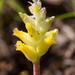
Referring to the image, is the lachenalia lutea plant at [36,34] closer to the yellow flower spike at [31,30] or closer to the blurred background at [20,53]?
the yellow flower spike at [31,30]

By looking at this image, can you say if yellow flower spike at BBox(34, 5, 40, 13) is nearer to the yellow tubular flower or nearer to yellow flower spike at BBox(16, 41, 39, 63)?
the yellow tubular flower

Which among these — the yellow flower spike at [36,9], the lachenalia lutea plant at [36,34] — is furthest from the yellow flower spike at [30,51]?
the yellow flower spike at [36,9]

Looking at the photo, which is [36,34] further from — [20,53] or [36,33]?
[20,53]

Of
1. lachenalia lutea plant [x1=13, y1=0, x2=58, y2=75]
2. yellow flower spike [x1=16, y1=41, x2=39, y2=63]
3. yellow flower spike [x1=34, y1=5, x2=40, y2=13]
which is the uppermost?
yellow flower spike [x1=34, y1=5, x2=40, y2=13]

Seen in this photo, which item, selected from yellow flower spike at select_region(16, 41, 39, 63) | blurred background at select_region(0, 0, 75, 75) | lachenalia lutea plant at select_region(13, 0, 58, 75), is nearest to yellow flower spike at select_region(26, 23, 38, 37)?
lachenalia lutea plant at select_region(13, 0, 58, 75)

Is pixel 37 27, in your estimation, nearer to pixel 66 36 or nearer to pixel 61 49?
pixel 61 49

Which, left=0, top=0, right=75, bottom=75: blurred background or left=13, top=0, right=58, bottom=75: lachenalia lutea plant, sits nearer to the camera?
left=13, top=0, right=58, bottom=75: lachenalia lutea plant

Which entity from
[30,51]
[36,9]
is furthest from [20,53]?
[36,9]

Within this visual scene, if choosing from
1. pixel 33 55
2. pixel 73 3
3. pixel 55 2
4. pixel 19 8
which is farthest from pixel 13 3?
pixel 33 55

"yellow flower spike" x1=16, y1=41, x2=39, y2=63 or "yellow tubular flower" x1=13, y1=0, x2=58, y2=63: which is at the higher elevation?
"yellow tubular flower" x1=13, y1=0, x2=58, y2=63
